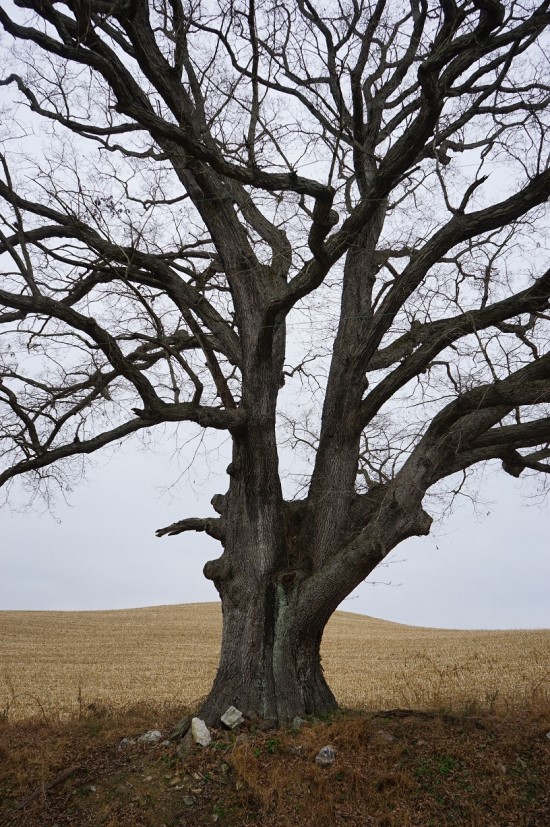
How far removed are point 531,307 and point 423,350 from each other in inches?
51.8

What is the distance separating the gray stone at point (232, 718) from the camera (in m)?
7.34

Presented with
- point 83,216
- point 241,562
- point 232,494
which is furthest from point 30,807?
point 83,216

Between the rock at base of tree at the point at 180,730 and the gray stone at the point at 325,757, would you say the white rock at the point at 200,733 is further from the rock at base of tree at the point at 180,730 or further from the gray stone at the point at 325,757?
the gray stone at the point at 325,757

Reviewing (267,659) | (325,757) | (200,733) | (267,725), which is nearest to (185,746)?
(200,733)

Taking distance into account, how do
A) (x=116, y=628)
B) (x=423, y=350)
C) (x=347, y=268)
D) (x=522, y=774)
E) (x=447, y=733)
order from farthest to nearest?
(x=116, y=628), (x=347, y=268), (x=423, y=350), (x=447, y=733), (x=522, y=774)

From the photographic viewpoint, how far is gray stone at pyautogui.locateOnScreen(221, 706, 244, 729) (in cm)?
734

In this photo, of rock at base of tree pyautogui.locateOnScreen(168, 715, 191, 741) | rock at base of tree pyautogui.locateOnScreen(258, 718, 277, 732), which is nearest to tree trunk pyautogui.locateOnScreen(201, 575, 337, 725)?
rock at base of tree pyautogui.locateOnScreen(258, 718, 277, 732)

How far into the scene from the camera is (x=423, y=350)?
8.29m

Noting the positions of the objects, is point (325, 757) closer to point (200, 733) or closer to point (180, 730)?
point (200, 733)

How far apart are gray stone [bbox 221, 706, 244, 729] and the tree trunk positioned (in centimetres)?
11

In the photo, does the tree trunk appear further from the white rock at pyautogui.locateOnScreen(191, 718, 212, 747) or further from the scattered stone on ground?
the scattered stone on ground

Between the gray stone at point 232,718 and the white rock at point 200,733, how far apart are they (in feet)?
0.74

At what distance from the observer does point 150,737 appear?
7.65 meters

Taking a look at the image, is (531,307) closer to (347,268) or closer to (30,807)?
(347,268)
